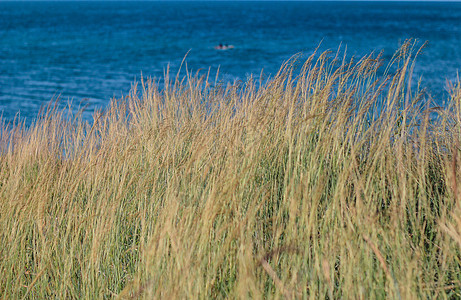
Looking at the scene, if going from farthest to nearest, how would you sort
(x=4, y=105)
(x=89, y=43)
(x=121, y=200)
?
(x=89, y=43) < (x=4, y=105) < (x=121, y=200)

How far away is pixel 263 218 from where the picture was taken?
97.6 inches

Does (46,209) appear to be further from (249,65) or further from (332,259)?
(249,65)

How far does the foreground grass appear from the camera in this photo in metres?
1.92

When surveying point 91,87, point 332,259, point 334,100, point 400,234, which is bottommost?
point 332,259

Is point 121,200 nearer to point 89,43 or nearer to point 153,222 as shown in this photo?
point 153,222

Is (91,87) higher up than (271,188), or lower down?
higher up

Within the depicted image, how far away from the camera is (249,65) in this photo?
2228 cm

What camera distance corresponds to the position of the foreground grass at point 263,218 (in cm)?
192

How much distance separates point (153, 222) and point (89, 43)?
31466 millimetres

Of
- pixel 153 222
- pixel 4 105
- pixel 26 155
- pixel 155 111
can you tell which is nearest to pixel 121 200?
pixel 153 222

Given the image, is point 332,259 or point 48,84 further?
point 48,84

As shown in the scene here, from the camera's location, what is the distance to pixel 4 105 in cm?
1331

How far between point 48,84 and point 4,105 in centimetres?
383

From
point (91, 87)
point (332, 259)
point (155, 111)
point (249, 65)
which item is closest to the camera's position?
point (332, 259)
